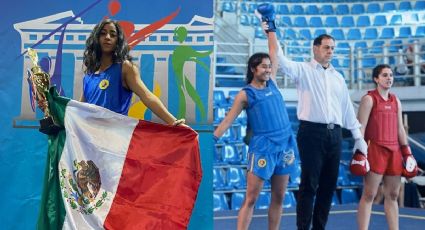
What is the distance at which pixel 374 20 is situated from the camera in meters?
11.0

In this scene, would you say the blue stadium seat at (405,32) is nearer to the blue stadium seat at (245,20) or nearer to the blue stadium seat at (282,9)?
the blue stadium seat at (282,9)

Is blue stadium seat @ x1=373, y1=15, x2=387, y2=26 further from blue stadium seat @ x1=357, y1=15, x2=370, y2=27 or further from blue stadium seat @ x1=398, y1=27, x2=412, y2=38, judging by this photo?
blue stadium seat @ x1=398, y1=27, x2=412, y2=38

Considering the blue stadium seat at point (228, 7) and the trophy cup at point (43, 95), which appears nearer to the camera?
the trophy cup at point (43, 95)

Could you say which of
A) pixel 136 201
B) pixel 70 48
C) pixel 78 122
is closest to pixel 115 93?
pixel 78 122

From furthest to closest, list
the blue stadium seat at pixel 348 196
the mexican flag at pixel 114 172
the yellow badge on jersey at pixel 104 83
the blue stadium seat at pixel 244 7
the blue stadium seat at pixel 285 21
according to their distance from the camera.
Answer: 1. the blue stadium seat at pixel 244 7
2. the blue stadium seat at pixel 285 21
3. the blue stadium seat at pixel 348 196
4. the yellow badge on jersey at pixel 104 83
5. the mexican flag at pixel 114 172

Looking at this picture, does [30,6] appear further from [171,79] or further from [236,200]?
[236,200]

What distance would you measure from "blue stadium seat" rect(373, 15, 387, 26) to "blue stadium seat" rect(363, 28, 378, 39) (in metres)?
0.49

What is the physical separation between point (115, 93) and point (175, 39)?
71 centimetres

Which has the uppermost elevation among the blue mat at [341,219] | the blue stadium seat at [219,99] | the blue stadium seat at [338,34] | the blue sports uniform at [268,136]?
the blue stadium seat at [338,34]

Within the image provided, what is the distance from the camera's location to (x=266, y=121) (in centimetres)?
283

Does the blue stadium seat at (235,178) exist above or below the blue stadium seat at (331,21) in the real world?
below

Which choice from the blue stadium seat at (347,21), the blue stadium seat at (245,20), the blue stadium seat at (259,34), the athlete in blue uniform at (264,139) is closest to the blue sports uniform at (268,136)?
the athlete in blue uniform at (264,139)

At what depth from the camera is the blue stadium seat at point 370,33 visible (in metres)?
10.3

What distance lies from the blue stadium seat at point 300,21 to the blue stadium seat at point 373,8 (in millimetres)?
1902
